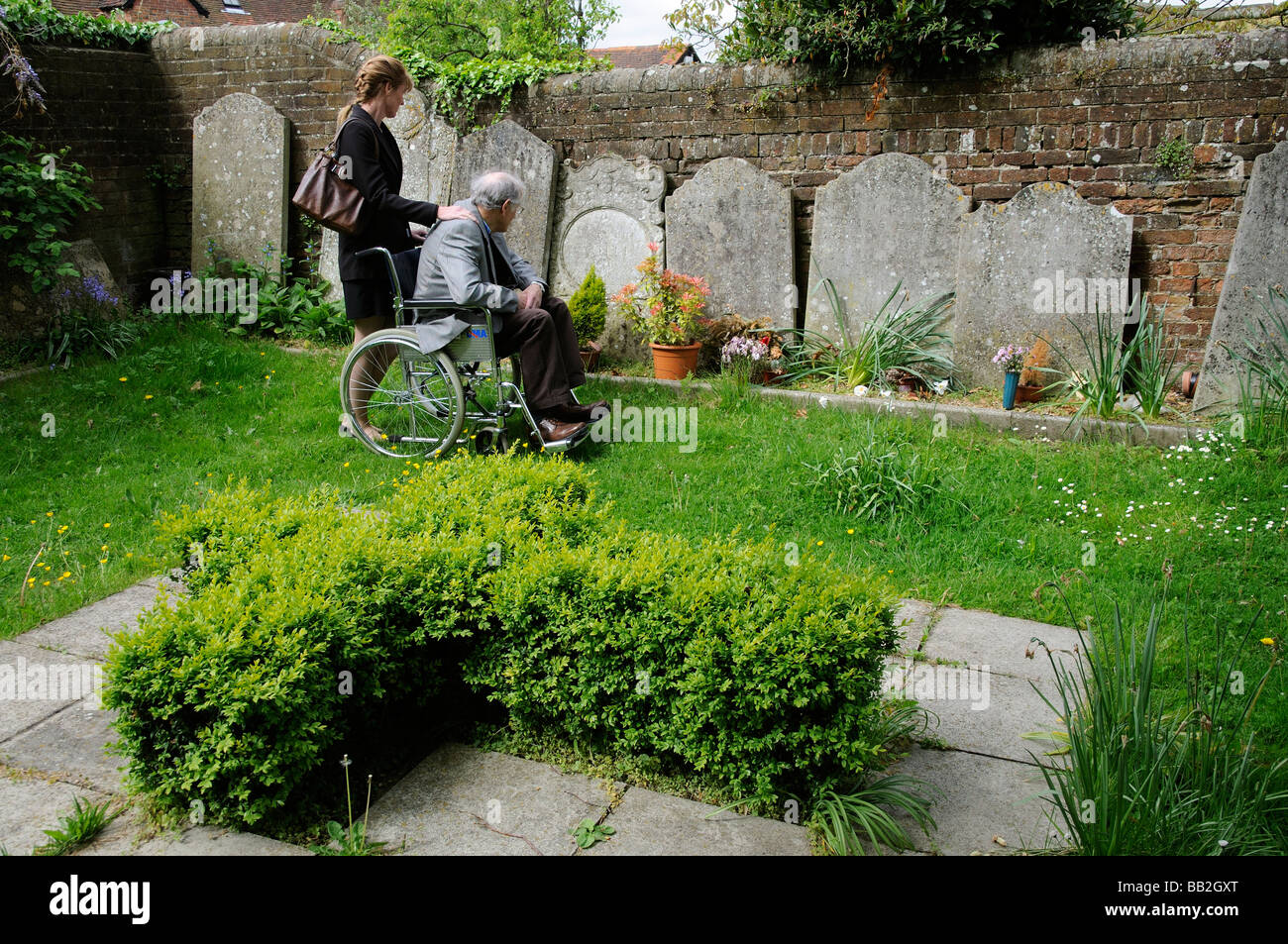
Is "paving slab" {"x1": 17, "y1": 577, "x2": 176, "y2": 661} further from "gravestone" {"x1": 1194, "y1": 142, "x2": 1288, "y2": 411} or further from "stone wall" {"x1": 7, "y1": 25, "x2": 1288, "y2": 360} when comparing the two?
"gravestone" {"x1": 1194, "y1": 142, "x2": 1288, "y2": 411}

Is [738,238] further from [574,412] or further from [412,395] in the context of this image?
[412,395]

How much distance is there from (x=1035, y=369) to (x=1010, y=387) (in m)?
0.36

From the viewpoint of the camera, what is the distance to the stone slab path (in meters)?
2.43

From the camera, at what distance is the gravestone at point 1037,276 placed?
6145mm

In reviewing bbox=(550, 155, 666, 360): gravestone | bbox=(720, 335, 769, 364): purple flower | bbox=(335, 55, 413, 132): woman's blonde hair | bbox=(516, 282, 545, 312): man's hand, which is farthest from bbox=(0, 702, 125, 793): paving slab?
bbox=(550, 155, 666, 360): gravestone

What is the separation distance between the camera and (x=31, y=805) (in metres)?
2.54

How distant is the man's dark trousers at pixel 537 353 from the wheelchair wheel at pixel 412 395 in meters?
0.36

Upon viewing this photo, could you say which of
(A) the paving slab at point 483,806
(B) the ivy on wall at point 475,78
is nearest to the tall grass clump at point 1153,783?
(A) the paving slab at point 483,806

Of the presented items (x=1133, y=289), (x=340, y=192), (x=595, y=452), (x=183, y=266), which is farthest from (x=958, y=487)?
(x=183, y=266)

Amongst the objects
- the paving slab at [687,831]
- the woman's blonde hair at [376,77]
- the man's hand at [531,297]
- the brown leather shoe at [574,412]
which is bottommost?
the paving slab at [687,831]

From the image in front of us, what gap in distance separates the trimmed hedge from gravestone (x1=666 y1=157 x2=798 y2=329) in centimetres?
429

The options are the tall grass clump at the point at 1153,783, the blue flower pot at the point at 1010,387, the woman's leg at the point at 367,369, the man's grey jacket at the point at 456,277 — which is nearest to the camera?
the tall grass clump at the point at 1153,783

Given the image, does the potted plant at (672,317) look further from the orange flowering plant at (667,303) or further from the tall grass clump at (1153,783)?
the tall grass clump at (1153,783)

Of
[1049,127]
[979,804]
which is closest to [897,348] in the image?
[1049,127]
